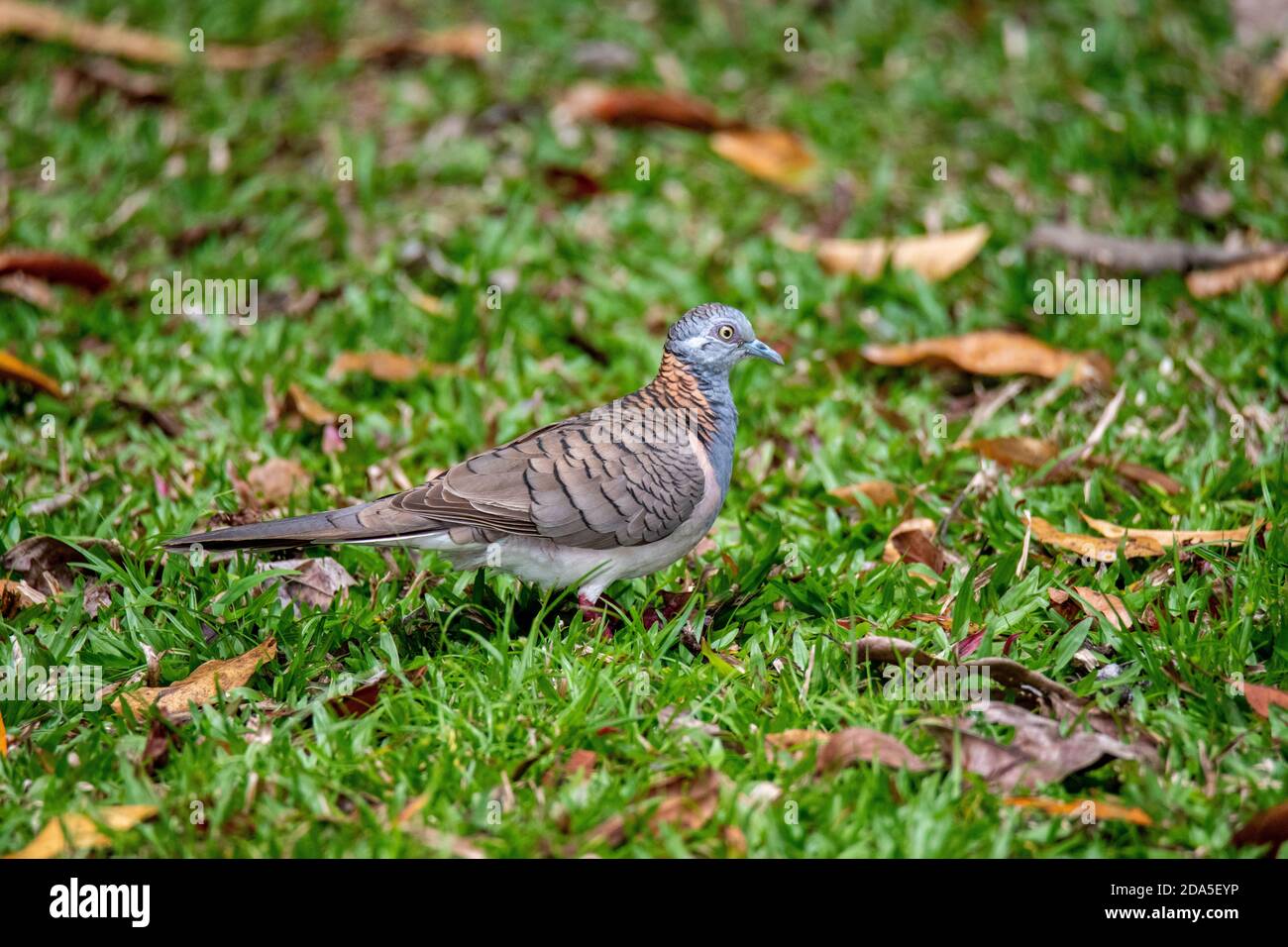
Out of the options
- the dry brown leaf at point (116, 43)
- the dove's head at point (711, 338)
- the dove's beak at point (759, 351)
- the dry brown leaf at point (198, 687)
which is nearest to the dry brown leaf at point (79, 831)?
the dry brown leaf at point (198, 687)

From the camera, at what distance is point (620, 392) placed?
237 inches

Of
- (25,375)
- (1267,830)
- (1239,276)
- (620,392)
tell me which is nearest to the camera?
(1267,830)

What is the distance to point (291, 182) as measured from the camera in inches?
285

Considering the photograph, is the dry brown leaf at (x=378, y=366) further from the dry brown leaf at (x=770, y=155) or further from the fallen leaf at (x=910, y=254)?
the dry brown leaf at (x=770, y=155)

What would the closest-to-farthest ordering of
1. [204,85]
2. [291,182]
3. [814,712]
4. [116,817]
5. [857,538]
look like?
[116,817]
[814,712]
[857,538]
[291,182]
[204,85]

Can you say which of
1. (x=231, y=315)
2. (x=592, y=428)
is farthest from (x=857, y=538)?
(x=231, y=315)

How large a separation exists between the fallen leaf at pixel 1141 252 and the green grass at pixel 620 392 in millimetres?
147

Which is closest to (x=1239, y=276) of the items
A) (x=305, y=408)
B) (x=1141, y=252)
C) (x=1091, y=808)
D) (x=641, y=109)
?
(x=1141, y=252)

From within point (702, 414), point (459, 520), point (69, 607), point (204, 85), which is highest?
point (204, 85)

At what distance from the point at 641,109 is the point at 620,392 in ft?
7.46

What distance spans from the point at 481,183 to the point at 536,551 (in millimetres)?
3516

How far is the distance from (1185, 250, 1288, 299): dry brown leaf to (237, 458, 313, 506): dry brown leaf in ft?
13.1

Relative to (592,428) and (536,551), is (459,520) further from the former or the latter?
(592,428)

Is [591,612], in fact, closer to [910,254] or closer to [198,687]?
[198,687]
